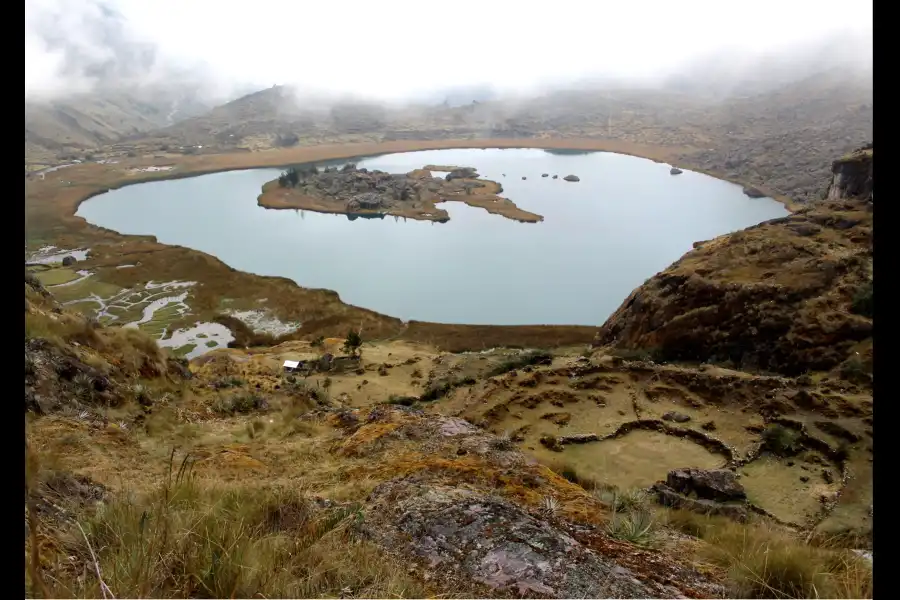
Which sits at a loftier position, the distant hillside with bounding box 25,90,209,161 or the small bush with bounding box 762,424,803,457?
the distant hillside with bounding box 25,90,209,161

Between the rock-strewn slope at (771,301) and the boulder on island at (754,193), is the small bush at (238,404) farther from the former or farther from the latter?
the boulder on island at (754,193)

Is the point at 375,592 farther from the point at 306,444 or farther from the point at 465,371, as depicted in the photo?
the point at 465,371

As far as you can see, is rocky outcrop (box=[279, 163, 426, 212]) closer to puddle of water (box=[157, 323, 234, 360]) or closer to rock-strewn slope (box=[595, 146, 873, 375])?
puddle of water (box=[157, 323, 234, 360])

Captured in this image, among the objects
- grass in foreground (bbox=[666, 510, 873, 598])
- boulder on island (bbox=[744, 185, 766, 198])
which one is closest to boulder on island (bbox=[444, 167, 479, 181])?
boulder on island (bbox=[744, 185, 766, 198])

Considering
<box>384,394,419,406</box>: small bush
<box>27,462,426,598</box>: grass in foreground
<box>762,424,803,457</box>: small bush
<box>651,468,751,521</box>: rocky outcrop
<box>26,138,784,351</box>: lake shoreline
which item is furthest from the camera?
<box>26,138,784,351</box>: lake shoreline

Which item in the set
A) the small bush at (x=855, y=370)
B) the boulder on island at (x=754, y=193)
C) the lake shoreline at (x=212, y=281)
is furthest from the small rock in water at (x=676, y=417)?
the boulder on island at (x=754, y=193)
